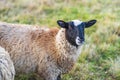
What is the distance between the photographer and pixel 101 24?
10859mm

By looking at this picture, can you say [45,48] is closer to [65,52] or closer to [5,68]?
[65,52]

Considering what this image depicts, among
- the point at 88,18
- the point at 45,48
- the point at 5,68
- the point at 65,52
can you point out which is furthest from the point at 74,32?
the point at 88,18

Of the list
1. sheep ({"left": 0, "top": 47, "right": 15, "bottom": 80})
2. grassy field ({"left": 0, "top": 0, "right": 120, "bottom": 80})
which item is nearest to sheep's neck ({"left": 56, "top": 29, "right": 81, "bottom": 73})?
grassy field ({"left": 0, "top": 0, "right": 120, "bottom": 80})

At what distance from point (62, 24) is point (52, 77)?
1066mm

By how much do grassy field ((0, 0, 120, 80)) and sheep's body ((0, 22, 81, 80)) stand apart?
36 centimetres

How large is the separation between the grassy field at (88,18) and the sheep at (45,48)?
1.24ft

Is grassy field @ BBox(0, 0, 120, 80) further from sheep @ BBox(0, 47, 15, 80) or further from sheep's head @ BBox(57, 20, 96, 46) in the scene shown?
sheep @ BBox(0, 47, 15, 80)

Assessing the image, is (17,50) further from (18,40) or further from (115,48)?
(115,48)

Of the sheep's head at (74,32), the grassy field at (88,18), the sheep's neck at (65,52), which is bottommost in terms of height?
the grassy field at (88,18)

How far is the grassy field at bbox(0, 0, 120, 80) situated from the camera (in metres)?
8.51

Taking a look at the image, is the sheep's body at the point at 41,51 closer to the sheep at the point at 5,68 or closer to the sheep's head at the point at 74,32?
the sheep's head at the point at 74,32

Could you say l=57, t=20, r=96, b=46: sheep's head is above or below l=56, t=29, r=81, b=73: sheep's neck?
above

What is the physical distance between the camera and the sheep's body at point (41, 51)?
7617 mm

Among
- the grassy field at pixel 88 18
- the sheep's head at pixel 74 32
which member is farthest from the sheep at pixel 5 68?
the sheep's head at pixel 74 32
